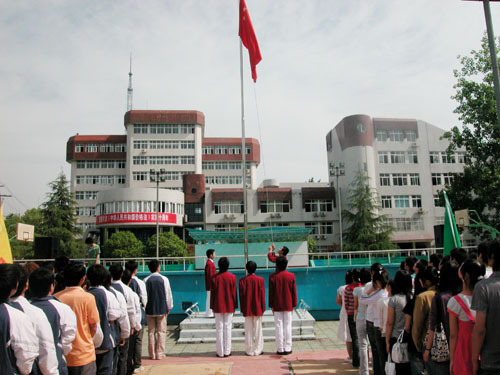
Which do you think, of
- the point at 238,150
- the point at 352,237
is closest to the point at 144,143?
the point at 238,150

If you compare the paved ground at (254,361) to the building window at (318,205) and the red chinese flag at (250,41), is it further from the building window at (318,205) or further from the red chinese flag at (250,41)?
the building window at (318,205)

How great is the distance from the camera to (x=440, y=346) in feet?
12.1

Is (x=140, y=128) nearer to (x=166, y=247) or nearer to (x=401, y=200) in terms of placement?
(x=166, y=247)

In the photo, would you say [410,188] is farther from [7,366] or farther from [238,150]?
[7,366]

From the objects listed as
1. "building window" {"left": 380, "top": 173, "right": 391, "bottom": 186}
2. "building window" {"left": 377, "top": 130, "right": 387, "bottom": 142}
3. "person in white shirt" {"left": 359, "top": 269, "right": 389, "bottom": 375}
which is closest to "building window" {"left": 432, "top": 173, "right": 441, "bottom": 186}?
"building window" {"left": 380, "top": 173, "right": 391, "bottom": 186}

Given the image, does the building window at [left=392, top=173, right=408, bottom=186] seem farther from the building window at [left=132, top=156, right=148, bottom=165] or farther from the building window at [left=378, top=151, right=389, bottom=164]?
the building window at [left=132, top=156, right=148, bottom=165]

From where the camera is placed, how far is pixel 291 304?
289 inches

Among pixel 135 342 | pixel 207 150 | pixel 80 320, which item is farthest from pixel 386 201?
pixel 80 320

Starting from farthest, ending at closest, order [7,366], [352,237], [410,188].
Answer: [410,188] → [352,237] → [7,366]

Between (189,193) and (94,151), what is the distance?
675 inches

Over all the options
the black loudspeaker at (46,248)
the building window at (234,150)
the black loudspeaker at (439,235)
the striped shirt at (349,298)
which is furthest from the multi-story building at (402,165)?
the striped shirt at (349,298)

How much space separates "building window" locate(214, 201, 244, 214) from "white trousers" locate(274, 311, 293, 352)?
4090cm

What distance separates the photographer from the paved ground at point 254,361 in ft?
20.5

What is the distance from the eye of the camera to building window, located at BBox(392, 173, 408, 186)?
4591 cm
